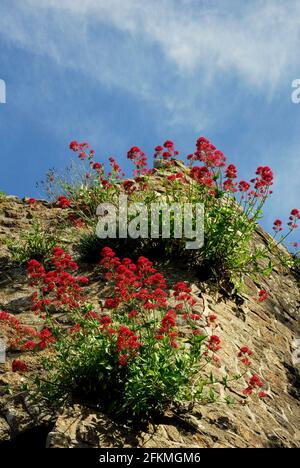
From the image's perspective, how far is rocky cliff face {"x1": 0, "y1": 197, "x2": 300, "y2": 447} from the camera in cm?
484

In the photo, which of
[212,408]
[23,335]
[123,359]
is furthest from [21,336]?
[212,408]

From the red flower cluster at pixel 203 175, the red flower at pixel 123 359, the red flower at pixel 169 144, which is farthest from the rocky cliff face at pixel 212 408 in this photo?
the red flower at pixel 169 144

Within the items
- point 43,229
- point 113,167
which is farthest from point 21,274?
point 113,167

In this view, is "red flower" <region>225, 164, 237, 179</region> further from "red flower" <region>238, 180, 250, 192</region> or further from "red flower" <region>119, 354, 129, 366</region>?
"red flower" <region>119, 354, 129, 366</region>

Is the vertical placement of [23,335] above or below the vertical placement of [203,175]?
below

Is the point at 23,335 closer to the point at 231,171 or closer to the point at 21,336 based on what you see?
the point at 21,336

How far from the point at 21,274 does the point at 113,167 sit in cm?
258

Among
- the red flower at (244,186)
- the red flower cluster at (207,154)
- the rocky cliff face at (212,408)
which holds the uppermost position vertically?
the red flower cluster at (207,154)

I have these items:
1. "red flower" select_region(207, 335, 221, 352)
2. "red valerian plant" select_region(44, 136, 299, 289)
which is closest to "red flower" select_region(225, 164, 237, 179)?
"red valerian plant" select_region(44, 136, 299, 289)

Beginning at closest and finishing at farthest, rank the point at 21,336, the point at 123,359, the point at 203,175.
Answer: the point at 123,359
the point at 21,336
the point at 203,175

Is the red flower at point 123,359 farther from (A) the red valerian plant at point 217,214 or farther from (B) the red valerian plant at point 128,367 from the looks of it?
(A) the red valerian plant at point 217,214

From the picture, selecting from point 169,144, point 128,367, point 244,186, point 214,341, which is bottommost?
point 128,367

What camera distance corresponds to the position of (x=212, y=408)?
5426mm

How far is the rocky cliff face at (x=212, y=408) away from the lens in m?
4.84
